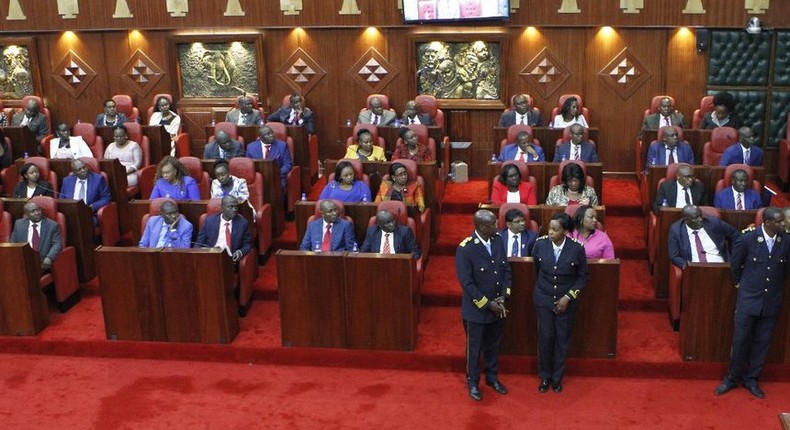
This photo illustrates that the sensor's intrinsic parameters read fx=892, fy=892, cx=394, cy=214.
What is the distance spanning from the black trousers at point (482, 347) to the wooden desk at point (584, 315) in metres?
0.26

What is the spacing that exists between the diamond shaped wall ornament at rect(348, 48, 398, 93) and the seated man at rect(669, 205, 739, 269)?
4745 mm

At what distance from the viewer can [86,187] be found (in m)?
7.84

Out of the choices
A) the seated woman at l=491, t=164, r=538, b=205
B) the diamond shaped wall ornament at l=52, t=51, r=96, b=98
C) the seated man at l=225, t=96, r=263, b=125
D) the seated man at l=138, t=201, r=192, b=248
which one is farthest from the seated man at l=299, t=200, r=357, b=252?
the diamond shaped wall ornament at l=52, t=51, r=96, b=98

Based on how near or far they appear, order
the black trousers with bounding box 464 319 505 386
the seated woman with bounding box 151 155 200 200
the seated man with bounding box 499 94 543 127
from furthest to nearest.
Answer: the seated man with bounding box 499 94 543 127, the seated woman with bounding box 151 155 200 200, the black trousers with bounding box 464 319 505 386

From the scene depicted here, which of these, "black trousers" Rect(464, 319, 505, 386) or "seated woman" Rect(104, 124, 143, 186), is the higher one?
"seated woman" Rect(104, 124, 143, 186)

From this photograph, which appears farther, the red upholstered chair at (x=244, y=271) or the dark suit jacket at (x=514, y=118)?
the dark suit jacket at (x=514, y=118)

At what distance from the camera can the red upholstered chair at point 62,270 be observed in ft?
22.6

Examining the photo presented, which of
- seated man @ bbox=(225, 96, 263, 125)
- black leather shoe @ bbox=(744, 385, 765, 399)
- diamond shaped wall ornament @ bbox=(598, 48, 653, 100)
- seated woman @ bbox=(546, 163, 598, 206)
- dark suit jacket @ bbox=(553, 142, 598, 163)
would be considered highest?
diamond shaped wall ornament @ bbox=(598, 48, 653, 100)

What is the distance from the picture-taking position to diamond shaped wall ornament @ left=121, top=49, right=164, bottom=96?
34.8ft

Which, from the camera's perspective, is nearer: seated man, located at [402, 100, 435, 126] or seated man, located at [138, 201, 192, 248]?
seated man, located at [138, 201, 192, 248]

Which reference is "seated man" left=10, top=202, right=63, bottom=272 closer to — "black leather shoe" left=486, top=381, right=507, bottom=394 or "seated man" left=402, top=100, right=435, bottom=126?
"black leather shoe" left=486, top=381, right=507, bottom=394

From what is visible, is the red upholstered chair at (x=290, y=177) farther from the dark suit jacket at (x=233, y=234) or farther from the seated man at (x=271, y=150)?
the dark suit jacket at (x=233, y=234)

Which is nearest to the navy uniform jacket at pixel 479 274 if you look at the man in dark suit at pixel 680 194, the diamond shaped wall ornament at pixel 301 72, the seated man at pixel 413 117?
the man in dark suit at pixel 680 194

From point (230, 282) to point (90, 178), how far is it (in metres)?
2.31
